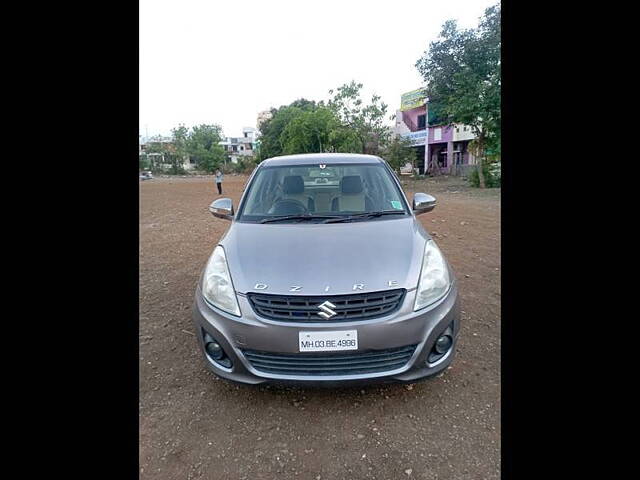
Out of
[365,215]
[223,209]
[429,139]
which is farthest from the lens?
[429,139]

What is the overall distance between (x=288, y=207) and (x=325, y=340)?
142 cm

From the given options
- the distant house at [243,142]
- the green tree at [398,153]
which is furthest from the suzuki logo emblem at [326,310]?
the distant house at [243,142]

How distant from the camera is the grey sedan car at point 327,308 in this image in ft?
5.65

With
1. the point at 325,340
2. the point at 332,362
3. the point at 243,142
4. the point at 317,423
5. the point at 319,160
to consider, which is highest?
the point at 243,142

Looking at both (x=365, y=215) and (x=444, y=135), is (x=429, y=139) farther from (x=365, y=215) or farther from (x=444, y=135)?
(x=365, y=215)

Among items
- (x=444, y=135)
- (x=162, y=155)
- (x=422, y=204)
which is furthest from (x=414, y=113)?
(x=162, y=155)

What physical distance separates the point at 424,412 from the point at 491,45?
17554 mm

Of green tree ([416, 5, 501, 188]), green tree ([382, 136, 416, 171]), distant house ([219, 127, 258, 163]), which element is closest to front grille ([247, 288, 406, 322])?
green tree ([416, 5, 501, 188])

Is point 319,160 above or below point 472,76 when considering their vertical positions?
below

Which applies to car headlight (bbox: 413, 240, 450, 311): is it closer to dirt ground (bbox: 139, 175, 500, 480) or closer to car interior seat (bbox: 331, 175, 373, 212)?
dirt ground (bbox: 139, 175, 500, 480)

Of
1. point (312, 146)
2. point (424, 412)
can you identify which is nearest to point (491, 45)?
point (312, 146)

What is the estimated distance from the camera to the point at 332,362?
68.5 inches

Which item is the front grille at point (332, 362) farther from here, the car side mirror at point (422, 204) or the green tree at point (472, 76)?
the green tree at point (472, 76)

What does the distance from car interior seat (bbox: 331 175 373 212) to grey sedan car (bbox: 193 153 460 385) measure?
524 millimetres
